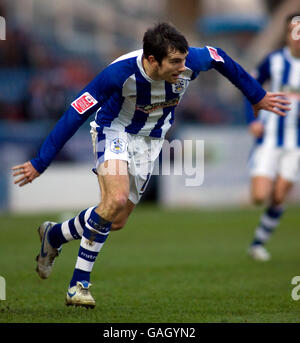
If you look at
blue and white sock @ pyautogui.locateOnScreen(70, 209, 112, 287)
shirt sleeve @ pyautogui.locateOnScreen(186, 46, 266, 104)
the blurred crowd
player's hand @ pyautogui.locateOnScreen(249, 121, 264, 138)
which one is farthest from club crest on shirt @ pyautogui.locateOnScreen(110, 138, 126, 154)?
the blurred crowd

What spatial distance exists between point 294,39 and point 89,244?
4.31 m

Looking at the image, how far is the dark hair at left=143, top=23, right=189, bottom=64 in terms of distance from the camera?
5.05 m

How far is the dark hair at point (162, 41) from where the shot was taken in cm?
505

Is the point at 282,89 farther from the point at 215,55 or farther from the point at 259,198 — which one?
the point at 215,55

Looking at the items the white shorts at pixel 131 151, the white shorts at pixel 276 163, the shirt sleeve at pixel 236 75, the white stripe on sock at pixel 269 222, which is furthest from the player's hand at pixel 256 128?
the white shorts at pixel 131 151

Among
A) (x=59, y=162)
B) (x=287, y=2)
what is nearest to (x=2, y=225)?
(x=59, y=162)

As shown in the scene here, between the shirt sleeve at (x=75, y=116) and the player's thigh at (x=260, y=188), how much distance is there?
3.63 metres

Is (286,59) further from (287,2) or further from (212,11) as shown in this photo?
(212,11)

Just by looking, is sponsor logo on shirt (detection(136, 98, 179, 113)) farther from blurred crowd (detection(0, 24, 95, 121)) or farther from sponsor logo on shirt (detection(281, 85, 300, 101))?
blurred crowd (detection(0, 24, 95, 121))

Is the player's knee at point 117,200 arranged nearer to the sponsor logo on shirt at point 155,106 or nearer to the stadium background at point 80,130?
the sponsor logo on shirt at point 155,106

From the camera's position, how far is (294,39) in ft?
27.3

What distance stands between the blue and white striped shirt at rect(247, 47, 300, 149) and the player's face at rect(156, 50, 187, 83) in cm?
362

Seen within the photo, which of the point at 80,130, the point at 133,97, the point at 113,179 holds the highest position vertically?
the point at 80,130

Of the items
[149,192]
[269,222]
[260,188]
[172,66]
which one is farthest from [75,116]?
[149,192]
